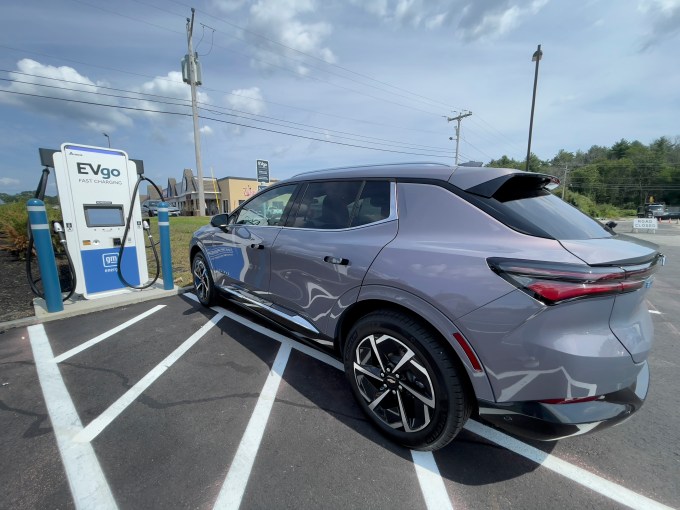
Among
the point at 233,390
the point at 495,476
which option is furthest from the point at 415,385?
the point at 233,390

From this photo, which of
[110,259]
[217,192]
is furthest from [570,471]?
[217,192]

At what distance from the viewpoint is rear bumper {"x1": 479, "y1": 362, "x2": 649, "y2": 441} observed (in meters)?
1.54

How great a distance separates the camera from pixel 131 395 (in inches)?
102

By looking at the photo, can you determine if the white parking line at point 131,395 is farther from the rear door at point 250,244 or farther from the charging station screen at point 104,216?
the charging station screen at point 104,216

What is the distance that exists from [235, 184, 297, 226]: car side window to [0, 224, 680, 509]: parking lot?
144cm

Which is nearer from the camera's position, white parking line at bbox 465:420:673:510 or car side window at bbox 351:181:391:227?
white parking line at bbox 465:420:673:510

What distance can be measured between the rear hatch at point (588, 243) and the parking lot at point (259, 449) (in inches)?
34.9

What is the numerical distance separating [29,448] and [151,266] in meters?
5.94

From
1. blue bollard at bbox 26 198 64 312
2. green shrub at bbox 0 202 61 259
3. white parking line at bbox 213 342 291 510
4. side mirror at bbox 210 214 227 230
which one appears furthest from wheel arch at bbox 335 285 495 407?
green shrub at bbox 0 202 61 259

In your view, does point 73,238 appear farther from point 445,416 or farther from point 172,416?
point 445,416

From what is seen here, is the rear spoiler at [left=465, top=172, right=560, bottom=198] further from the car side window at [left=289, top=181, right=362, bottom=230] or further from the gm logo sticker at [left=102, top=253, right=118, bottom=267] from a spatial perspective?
the gm logo sticker at [left=102, top=253, right=118, bottom=267]

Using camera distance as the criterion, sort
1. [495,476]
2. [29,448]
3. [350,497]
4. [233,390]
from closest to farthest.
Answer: [350,497] < [495,476] < [29,448] < [233,390]

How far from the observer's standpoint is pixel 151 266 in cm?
739

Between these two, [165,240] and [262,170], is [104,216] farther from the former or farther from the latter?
[262,170]
